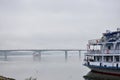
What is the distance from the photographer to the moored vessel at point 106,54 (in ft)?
137

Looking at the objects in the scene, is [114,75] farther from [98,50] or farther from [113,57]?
[98,50]

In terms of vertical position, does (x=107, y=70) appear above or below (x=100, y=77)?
above

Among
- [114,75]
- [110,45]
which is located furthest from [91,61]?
[114,75]

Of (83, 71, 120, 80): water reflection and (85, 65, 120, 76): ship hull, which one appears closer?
(85, 65, 120, 76): ship hull

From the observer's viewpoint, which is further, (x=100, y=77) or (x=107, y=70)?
(x=100, y=77)

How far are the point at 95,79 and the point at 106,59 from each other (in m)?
3.75

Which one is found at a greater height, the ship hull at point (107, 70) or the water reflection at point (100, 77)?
the ship hull at point (107, 70)

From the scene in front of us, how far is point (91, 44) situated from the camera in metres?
49.4

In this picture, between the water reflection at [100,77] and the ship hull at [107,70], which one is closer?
the ship hull at [107,70]

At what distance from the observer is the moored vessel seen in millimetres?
41781

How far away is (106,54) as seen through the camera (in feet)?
145

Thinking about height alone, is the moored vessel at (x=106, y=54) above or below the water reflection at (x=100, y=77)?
above

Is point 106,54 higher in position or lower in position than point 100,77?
higher

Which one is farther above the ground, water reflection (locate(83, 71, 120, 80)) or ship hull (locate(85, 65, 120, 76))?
ship hull (locate(85, 65, 120, 76))
